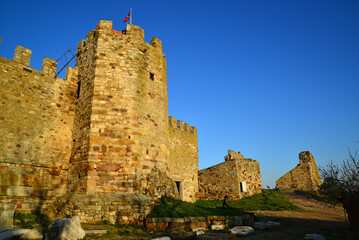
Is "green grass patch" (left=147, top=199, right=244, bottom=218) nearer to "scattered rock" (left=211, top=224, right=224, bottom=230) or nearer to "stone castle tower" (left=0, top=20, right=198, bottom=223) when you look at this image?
"stone castle tower" (left=0, top=20, right=198, bottom=223)

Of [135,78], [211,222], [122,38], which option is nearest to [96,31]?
[122,38]

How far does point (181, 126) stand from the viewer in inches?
658

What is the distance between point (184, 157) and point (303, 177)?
576 inches

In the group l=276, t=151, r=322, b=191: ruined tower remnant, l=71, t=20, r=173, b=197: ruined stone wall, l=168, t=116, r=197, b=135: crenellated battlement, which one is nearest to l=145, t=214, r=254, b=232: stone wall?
l=71, t=20, r=173, b=197: ruined stone wall

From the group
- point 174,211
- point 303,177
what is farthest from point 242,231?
point 303,177

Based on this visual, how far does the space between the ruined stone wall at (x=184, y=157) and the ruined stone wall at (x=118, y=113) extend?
4.94 metres

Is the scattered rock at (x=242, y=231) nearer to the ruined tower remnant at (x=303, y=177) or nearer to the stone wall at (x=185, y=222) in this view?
the stone wall at (x=185, y=222)

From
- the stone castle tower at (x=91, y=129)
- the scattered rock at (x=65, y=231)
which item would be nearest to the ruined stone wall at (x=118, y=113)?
the stone castle tower at (x=91, y=129)

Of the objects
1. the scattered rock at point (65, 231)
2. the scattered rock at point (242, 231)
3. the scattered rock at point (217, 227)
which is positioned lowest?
the scattered rock at point (242, 231)

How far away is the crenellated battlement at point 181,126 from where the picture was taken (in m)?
15.9

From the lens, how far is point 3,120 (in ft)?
25.9

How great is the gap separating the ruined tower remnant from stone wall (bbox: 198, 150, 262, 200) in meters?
6.41

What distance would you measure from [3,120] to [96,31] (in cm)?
479

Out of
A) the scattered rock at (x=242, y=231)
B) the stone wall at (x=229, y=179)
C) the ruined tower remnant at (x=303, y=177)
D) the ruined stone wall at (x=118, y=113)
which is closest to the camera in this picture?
the scattered rock at (x=242, y=231)
